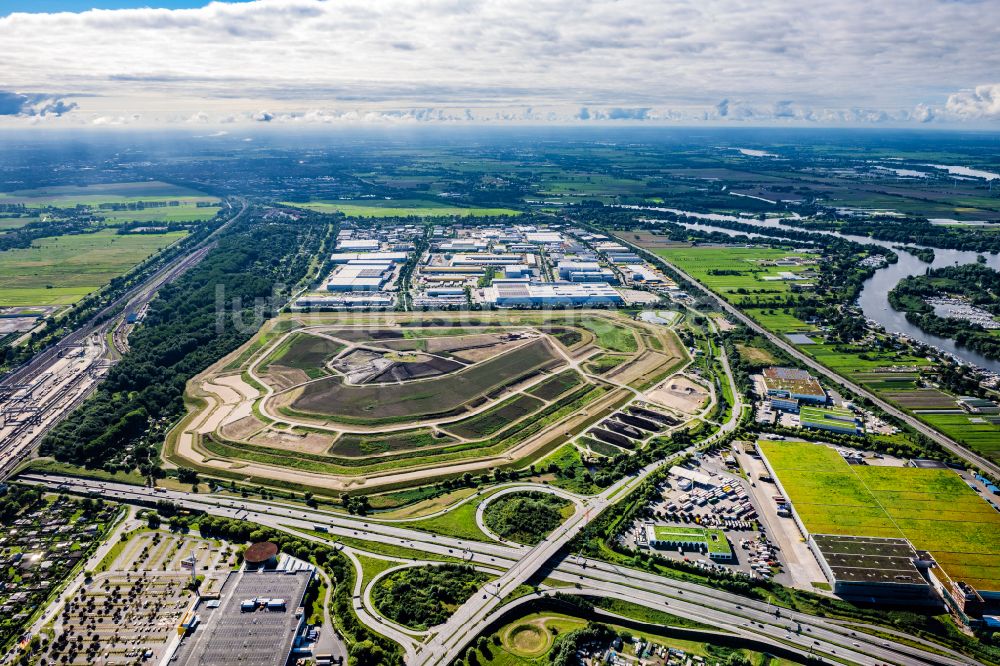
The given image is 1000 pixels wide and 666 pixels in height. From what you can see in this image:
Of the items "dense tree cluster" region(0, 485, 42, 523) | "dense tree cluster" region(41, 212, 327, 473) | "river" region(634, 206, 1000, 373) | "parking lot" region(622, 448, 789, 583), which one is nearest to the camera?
"parking lot" region(622, 448, 789, 583)

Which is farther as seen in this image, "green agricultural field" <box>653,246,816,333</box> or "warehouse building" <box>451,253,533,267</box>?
"warehouse building" <box>451,253,533,267</box>

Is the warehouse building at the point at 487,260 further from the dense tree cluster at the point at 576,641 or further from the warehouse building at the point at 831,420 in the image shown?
the dense tree cluster at the point at 576,641

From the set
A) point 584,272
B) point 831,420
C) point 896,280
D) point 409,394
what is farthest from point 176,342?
point 896,280

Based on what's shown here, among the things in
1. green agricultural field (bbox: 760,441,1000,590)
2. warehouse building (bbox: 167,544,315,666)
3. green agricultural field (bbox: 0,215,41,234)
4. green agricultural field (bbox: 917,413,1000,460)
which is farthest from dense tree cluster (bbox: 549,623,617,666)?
green agricultural field (bbox: 0,215,41,234)

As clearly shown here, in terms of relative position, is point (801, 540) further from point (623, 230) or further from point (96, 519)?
point (623, 230)

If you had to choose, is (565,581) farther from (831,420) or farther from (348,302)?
(348,302)

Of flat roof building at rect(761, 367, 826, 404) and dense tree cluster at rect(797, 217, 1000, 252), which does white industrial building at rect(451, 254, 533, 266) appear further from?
dense tree cluster at rect(797, 217, 1000, 252)

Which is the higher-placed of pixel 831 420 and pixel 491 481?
pixel 831 420

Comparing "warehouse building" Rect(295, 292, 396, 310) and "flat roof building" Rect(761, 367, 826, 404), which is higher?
"warehouse building" Rect(295, 292, 396, 310)
